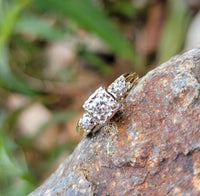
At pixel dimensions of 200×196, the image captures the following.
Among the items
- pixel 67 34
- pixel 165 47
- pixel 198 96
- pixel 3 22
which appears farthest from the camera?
pixel 67 34

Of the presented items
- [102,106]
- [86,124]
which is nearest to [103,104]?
[102,106]

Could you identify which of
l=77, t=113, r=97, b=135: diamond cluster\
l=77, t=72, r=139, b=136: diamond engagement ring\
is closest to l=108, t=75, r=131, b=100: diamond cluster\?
l=77, t=72, r=139, b=136: diamond engagement ring\

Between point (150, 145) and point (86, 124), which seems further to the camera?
point (86, 124)

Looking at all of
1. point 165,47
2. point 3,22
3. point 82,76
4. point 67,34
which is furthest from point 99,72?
point 3,22

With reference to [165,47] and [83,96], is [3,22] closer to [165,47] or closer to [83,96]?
[83,96]

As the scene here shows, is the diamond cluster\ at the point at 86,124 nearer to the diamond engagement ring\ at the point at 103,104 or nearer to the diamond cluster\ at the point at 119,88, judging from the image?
the diamond engagement ring\ at the point at 103,104

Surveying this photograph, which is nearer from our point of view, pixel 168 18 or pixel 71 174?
pixel 71 174

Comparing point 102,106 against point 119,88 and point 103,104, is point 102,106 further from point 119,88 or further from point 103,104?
point 119,88
